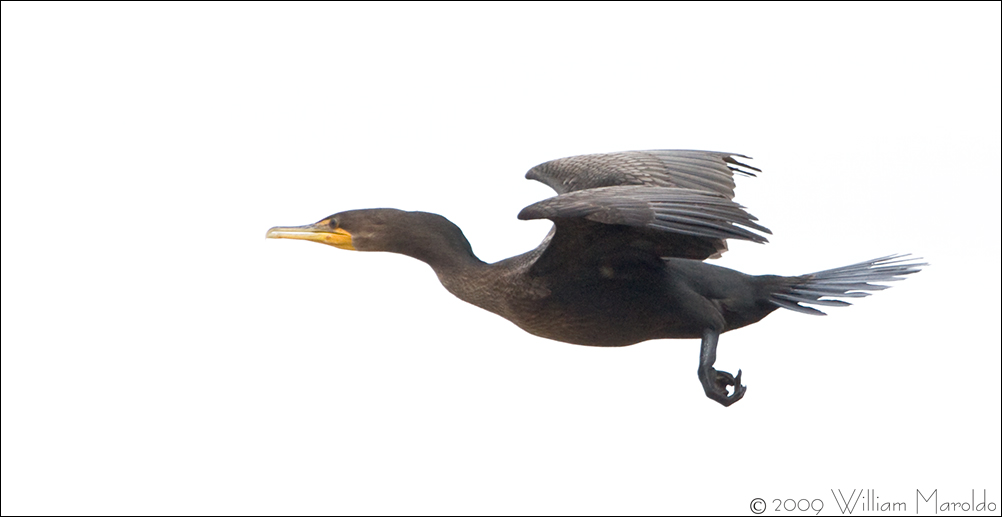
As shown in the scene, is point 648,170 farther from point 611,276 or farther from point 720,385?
point 720,385

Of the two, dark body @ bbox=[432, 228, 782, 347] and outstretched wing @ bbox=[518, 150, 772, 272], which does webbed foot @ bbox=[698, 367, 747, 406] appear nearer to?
dark body @ bbox=[432, 228, 782, 347]

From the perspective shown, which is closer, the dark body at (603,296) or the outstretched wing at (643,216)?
the outstretched wing at (643,216)

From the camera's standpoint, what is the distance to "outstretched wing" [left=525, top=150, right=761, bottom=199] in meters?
8.36

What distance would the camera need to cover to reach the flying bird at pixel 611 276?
6.69 meters

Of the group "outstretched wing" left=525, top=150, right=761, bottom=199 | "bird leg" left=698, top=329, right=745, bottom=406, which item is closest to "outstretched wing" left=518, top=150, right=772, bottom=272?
"outstretched wing" left=525, top=150, right=761, bottom=199

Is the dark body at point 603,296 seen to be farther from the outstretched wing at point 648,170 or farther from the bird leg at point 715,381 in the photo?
the outstretched wing at point 648,170

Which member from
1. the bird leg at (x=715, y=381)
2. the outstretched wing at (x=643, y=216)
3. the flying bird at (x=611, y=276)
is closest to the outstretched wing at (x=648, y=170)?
the outstretched wing at (x=643, y=216)

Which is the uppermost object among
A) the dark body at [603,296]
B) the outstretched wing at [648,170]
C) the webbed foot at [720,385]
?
the outstretched wing at [648,170]

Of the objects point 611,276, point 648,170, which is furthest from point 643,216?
point 648,170

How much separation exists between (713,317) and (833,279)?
837 millimetres

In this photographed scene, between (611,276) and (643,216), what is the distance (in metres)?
0.86

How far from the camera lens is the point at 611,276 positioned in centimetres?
700

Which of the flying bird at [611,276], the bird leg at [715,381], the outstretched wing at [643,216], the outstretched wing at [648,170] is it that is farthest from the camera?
the outstretched wing at [648,170]

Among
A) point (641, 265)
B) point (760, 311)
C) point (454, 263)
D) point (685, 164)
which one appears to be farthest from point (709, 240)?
point (685, 164)
